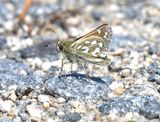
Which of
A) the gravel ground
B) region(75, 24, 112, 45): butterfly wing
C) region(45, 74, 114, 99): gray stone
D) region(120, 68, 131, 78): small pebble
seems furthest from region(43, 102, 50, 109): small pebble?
region(120, 68, 131, 78): small pebble

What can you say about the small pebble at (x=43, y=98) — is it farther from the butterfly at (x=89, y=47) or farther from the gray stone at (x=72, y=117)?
the butterfly at (x=89, y=47)

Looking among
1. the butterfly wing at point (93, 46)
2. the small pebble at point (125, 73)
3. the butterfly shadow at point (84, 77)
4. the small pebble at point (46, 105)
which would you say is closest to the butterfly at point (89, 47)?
the butterfly wing at point (93, 46)

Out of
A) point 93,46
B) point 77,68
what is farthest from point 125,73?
point 77,68

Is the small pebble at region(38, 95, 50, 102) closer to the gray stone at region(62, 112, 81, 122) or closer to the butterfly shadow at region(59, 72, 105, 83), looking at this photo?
the gray stone at region(62, 112, 81, 122)

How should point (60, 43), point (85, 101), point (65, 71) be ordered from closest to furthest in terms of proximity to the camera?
point (85, 101)
point (60, 43)
point (65, 71)

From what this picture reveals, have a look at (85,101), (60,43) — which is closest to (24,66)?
(60,43)

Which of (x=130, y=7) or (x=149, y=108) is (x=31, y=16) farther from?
(x=149, y=108)
